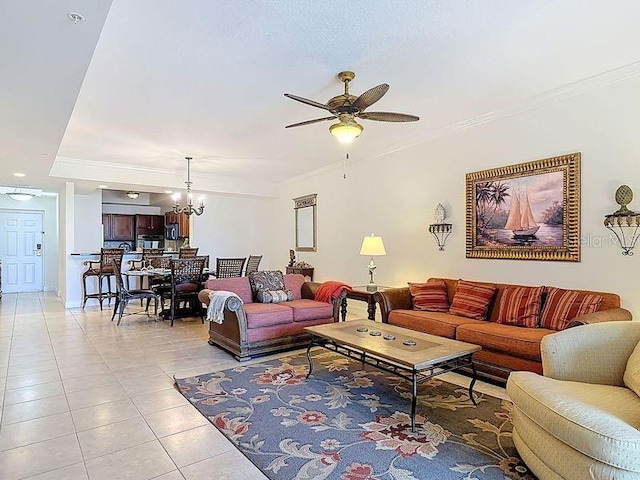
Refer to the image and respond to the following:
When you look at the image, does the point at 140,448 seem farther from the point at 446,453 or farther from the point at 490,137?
the point at 490,137

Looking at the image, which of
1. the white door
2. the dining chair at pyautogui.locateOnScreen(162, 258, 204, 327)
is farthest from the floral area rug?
the white door

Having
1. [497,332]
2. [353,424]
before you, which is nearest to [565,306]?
[497,332]

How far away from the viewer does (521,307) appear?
11.8ft

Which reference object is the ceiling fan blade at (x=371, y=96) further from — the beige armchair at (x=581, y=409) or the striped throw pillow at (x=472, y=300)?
the striped throw pillow at (x=472, y=300)

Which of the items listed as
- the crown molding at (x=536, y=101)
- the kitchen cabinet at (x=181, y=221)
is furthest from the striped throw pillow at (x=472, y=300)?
the kitchen cabinet at (x=181, y=221)

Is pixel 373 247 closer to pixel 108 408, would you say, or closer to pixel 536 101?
pixel 536 101

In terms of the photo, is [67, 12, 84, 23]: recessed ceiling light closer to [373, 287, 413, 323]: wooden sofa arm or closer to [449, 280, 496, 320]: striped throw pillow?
[373, 287, 413, 323]: wooden sofa arm

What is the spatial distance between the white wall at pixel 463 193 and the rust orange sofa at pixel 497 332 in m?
0.36

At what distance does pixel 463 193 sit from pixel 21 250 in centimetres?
1065

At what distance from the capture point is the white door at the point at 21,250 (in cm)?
939

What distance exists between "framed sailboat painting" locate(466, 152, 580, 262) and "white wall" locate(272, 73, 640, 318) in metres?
0.09

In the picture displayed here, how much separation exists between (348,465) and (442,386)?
4.91ft

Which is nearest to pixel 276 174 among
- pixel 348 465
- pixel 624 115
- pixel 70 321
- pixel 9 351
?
pixel 70 321

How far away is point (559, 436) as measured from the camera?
1.72 m
